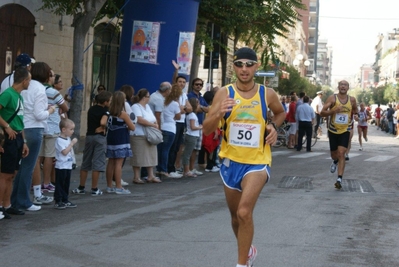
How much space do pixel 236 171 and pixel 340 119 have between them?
26.5ft

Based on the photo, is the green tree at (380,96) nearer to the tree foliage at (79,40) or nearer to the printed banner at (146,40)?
the printed banner at (146,40)

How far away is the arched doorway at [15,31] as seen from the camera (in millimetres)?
20511

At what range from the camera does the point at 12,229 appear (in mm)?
9070

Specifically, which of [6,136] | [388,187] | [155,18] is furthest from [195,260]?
[155,18]

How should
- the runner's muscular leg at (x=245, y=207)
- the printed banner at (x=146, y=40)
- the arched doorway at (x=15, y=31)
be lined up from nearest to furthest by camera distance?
1. the runner's muscular leg at (x=245, y=207)
2. the printed banner at (x=146, y=40)
3. the arched doorway at (x=15, y=31)

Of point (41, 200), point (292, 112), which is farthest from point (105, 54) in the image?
point (41, 200)

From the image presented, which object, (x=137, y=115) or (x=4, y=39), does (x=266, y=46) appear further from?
(x=137, y=115)

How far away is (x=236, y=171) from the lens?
6961 mm

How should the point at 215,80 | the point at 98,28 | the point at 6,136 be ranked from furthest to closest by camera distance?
the point at 215,80, the point at 98,28, the point at 6,136

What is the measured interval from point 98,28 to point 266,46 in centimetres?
610

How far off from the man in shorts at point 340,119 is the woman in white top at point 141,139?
3045 mm

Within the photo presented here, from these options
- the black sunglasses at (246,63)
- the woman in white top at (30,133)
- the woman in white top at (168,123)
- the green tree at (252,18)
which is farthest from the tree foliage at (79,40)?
the black sunglasses at (246,63)

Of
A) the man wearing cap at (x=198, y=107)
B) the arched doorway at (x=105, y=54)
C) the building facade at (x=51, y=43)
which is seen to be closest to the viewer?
the man wearing cap at (x=198, y=107)

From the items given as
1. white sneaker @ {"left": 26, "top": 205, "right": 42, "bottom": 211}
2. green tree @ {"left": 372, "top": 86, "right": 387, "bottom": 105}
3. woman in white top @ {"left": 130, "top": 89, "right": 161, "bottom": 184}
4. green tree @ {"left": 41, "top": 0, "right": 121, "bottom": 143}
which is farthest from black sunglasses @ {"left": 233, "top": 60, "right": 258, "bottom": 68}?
green tree @ {"left": 372, "top": 86, "right": 387, "bottom": 105}
